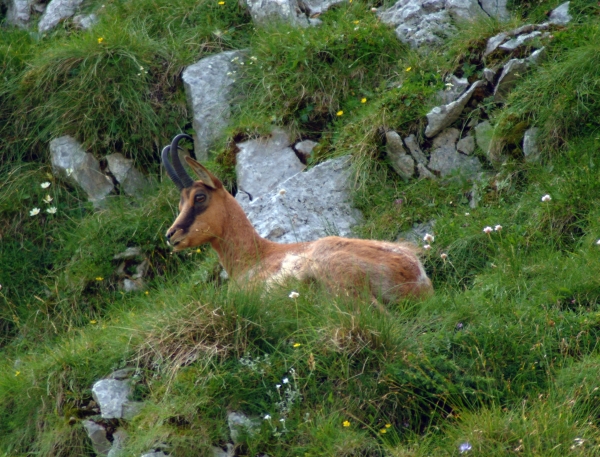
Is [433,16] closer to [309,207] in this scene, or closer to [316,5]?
[316,5]

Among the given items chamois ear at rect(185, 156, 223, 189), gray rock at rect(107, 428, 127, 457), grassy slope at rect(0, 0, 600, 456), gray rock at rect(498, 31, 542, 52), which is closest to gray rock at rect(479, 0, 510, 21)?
grassy slope at rect(0, 0, 600, 456)

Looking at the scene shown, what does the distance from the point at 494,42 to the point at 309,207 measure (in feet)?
8.96

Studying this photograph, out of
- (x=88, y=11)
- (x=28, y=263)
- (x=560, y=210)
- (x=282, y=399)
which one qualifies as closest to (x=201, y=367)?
(x=282, y=399)

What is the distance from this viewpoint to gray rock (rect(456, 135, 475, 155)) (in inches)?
377

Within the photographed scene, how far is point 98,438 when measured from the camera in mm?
6707

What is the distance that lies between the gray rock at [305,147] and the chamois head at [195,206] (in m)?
1.67

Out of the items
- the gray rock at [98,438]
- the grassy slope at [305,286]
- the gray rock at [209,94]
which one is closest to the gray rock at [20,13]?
the grassy slope at [305,286]

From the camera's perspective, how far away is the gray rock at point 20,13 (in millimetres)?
13463

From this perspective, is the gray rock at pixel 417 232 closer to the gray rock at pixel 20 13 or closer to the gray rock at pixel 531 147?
the gray rock at pixel 531 147

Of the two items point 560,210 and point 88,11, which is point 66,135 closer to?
point 88,11

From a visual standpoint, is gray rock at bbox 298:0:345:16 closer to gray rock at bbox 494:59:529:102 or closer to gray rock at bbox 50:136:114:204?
gray rock at bbox 494:59:529:102

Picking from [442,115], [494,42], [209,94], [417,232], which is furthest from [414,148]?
[209,94]

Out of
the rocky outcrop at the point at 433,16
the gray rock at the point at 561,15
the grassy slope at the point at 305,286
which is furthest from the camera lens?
the rocky outcrop at the point at 433,16

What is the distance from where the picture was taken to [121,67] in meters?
11.4
